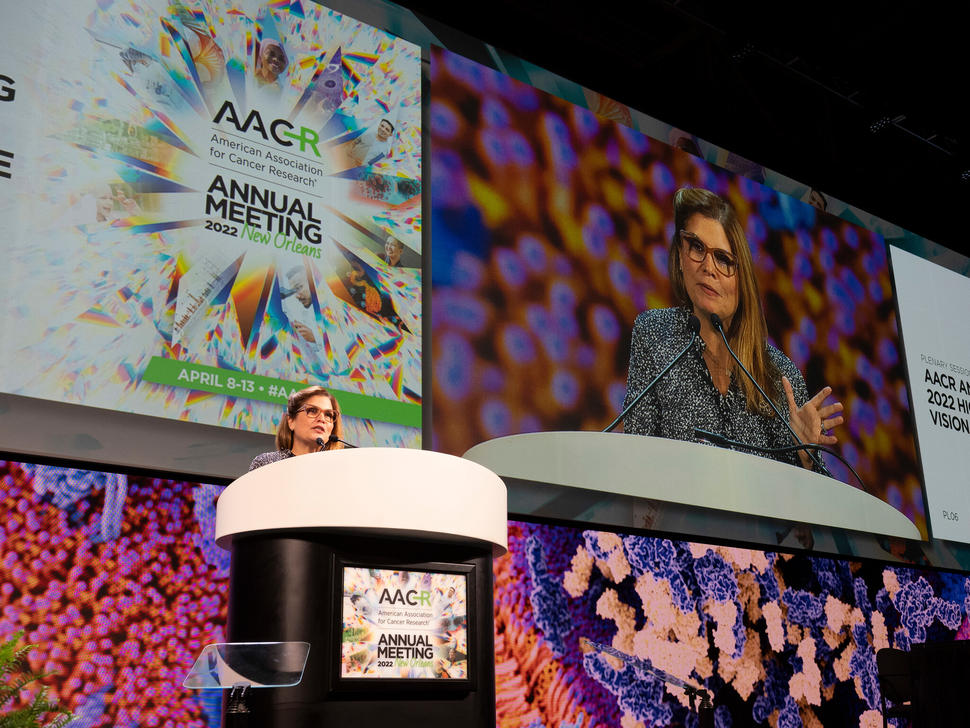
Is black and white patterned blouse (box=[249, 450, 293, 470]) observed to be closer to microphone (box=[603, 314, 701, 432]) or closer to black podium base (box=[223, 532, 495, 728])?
black podium base (box=[223, 532, 495, 728])

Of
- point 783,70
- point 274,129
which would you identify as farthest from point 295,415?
point 783,70

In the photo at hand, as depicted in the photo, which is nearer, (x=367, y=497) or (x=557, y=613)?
(x=367, y=497)

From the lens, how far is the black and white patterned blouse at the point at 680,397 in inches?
155

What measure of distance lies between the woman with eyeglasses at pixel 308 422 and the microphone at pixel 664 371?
1400mm

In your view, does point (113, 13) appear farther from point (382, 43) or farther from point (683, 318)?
A: point (683, 318)

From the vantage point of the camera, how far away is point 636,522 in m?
3.72

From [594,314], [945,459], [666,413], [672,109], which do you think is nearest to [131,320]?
[594,314]

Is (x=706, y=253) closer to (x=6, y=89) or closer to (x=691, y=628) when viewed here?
Result: (x=691, y=628)

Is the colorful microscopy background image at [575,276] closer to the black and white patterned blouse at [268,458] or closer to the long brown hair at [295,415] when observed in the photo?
the long brown hair at [295,415]

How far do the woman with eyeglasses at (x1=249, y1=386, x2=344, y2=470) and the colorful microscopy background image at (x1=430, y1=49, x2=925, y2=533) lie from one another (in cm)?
72

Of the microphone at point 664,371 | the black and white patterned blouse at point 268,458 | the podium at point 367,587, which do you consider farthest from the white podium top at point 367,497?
the microphone at point 664,371

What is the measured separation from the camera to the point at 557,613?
344 cm

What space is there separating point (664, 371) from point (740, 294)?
699mm

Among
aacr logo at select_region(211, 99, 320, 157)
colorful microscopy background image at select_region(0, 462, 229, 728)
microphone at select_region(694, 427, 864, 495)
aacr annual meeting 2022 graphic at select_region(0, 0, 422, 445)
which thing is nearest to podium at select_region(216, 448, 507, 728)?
colorful microscopy background image at select_region(0, 462, 229, 728)
